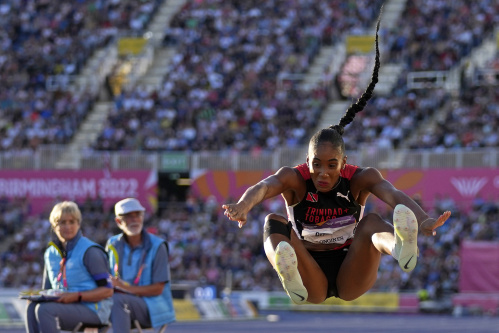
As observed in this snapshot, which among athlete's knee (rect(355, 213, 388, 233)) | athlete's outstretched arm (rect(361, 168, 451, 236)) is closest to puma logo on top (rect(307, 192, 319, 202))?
athlete's outstretched arm (rect(361, 168, 451, 236))

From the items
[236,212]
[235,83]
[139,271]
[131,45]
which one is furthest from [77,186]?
[236,212]

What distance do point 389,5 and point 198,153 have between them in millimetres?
Result: 9750

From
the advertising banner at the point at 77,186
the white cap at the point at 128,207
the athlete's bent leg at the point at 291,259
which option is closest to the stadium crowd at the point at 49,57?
the advertising banner at the point at 77,186

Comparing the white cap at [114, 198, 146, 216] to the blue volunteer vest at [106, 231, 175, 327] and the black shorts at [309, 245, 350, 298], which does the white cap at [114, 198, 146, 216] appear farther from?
the black shorts at [309, 245, 350, 298]

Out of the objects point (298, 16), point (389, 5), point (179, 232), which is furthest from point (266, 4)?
point (179, 232)

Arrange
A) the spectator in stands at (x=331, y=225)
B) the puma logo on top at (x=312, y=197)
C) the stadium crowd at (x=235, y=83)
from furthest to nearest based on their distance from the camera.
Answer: the stadium crowd at (x=235, y=83) < the puma logo on top at (x=312, y=197) < the spectator in stands at (x=331, y=225)

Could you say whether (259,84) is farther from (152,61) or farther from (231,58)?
(152,61)

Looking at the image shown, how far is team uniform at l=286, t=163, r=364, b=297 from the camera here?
893 centimetres

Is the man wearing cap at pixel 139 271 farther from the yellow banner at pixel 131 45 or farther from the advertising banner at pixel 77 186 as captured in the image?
the yellow banner at pixel 131 45

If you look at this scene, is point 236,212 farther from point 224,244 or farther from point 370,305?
point 224,244

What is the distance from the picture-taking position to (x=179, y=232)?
30906mm

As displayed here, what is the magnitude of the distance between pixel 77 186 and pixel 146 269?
75.2ft

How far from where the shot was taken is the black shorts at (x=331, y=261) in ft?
30.9

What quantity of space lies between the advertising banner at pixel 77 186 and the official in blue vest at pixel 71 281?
74.5 ft
